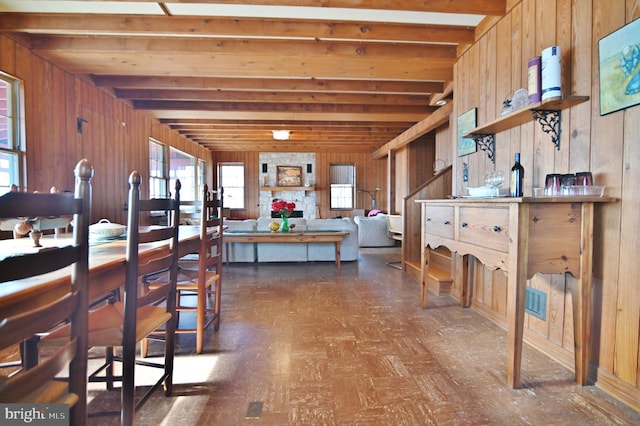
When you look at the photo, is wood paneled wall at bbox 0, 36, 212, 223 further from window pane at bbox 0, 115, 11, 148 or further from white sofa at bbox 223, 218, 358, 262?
white sofa at bbox 223, 218, 358, 262

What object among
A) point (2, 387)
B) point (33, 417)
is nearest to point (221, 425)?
point (33, 417)

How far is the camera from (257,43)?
2959 millimetres

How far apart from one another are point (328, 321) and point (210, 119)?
466 cm

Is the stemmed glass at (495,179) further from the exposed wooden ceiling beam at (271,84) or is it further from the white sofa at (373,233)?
the white sofa at (373,233)

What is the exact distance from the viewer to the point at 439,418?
55.3 inches

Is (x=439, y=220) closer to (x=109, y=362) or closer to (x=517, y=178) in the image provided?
(x=517, y=178)

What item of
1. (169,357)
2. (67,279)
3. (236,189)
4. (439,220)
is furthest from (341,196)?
(67,279)

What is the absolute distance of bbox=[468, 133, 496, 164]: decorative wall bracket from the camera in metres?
2.55

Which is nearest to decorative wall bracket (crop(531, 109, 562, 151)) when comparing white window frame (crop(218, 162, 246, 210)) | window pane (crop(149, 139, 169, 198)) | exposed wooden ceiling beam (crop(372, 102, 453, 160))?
exposed wooden ceiling beam (crop(372, 102, 453, 160))

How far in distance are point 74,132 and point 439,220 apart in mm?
4132

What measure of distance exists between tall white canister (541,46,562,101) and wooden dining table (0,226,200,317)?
90.4 inches

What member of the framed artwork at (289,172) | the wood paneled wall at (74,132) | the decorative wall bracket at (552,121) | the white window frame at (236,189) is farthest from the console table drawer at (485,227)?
the white window frame at (236,189)

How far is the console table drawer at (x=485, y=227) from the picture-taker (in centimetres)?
170

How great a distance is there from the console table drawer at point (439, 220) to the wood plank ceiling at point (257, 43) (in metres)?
1.53
